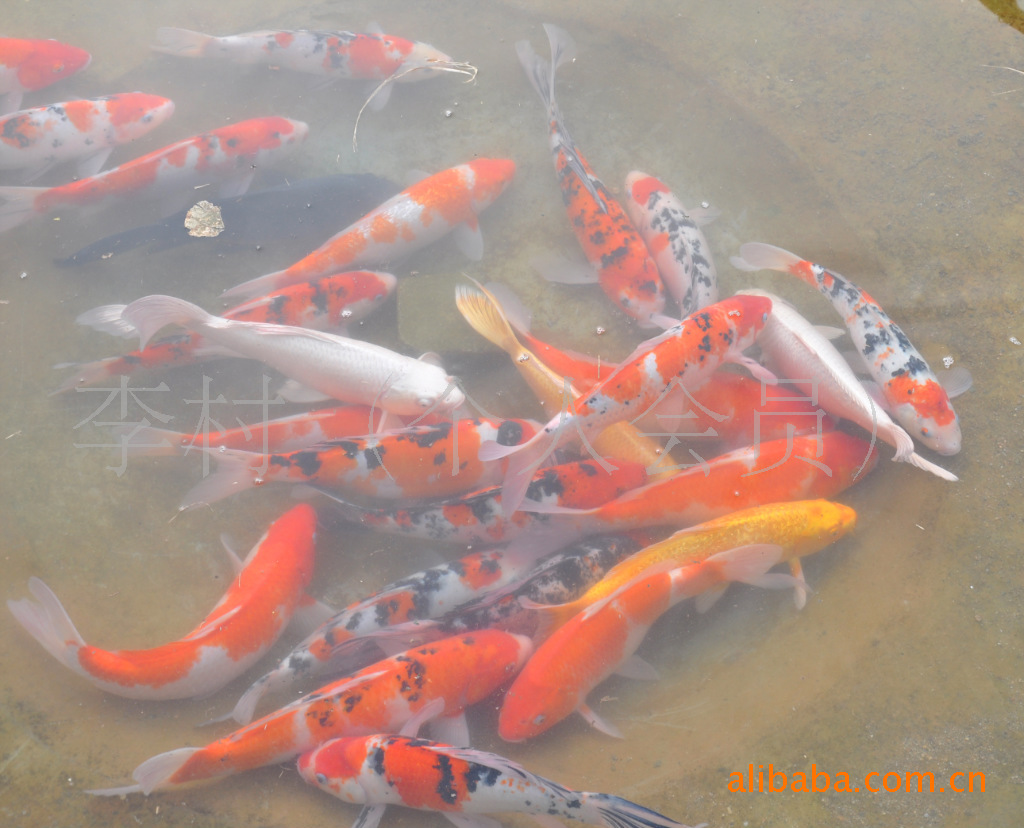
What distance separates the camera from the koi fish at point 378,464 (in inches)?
126

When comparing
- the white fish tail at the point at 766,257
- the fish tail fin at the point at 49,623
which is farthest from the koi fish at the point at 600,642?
the fish tail fin at the point at 49,623

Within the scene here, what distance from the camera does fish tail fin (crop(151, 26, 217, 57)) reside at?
452 cm

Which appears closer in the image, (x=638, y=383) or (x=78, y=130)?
(x=638, y=383)

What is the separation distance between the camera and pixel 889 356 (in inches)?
130

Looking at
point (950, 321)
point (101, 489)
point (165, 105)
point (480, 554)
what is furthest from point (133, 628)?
point (950, 321)

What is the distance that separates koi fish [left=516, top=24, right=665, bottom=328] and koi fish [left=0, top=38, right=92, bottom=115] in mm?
3378

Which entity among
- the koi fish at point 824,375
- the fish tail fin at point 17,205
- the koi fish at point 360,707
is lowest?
the koi fish at point 360,707

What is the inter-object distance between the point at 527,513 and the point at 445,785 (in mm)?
1193

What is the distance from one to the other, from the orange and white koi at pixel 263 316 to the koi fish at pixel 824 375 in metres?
2.15

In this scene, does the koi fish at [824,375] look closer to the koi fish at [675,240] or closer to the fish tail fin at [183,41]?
the koi fish at [675,240]

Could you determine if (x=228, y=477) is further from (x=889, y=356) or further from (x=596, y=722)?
(x=889, y=356)

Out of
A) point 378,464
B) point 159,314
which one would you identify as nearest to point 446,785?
point 378,464

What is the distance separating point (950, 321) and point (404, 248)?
9.91 ft

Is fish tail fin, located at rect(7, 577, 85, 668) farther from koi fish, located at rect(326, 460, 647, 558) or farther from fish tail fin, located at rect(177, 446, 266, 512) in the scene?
koi fish, located at rect(326, 460, 647, 558)
